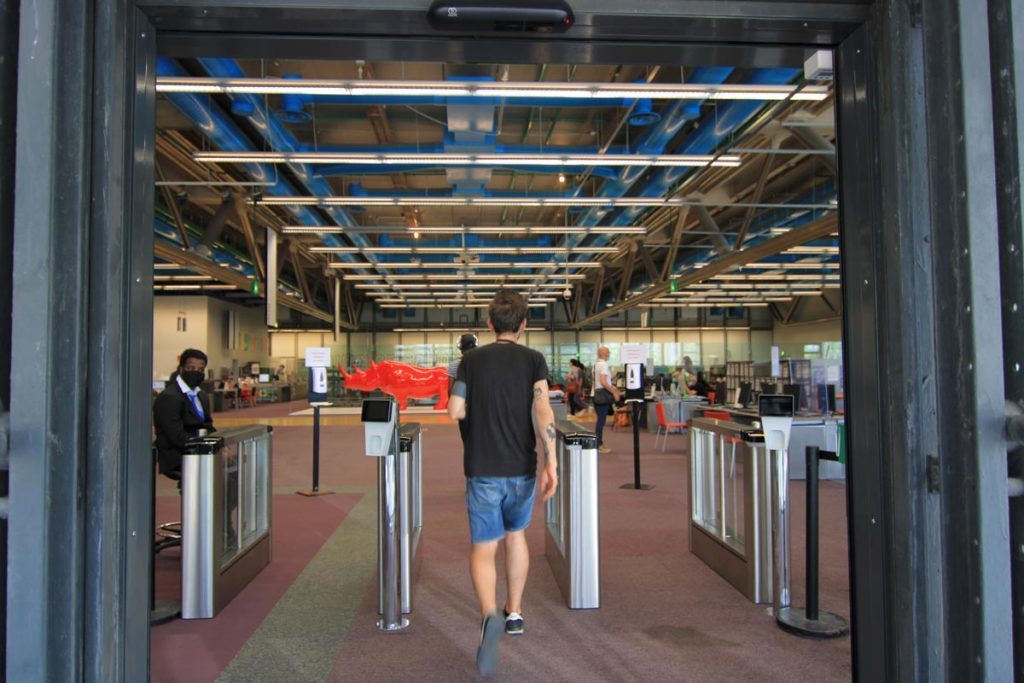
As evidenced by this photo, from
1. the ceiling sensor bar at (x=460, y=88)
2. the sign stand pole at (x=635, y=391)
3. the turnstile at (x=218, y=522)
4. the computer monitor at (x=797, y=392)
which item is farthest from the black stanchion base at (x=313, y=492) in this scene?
the computer monitor at (x=797, y=392)

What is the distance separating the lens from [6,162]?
161 centimetres

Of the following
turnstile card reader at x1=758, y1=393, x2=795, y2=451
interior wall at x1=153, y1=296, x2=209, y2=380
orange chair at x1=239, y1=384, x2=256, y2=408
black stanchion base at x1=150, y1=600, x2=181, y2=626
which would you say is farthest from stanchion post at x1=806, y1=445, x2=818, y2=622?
orange chair at x1=239, y1=384, x2=256, y2=408

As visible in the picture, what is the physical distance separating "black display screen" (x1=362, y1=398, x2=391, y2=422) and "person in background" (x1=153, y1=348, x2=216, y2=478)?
148cm

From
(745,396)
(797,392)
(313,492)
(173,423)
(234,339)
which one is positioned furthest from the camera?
(234,339)

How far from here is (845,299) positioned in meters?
2.02

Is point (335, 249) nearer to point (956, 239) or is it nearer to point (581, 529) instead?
point (581, 529)

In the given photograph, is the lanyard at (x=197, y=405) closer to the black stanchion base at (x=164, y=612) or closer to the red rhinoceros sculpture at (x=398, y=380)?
the black stanchion base at (x=164, y=612)

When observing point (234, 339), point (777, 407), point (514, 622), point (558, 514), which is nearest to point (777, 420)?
point (777, 407)

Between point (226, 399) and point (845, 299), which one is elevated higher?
point (845, 299)

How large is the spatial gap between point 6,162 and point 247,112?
568cm

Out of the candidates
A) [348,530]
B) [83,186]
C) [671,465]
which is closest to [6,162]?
[83,186]

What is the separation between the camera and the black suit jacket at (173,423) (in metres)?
4.35

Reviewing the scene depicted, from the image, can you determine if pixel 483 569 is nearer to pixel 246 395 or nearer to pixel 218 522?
pixel 218 522

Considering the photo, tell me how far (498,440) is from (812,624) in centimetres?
186
